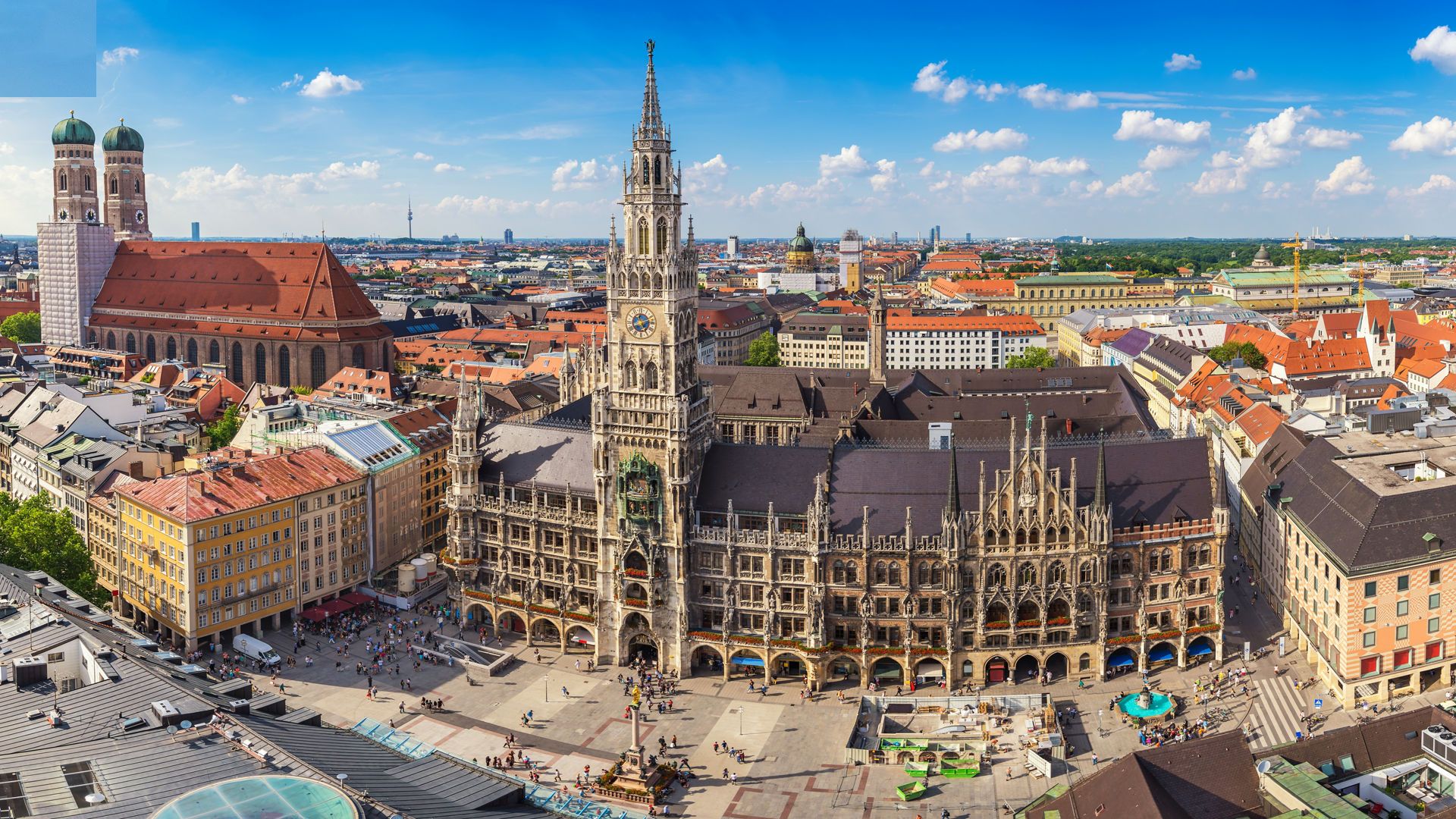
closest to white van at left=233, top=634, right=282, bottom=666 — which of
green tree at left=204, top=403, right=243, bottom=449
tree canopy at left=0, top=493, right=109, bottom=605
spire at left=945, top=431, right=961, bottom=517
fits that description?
tree canopy at left=0, top=493, right=109, bottom=605

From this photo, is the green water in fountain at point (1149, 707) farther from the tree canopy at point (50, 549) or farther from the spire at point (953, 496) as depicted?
the tree canopy at point (50, 549)

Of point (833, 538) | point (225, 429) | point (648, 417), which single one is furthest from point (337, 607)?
point (225, 429)

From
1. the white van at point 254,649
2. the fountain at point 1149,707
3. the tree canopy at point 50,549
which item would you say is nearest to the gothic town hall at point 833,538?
the fountain at point 1149,707

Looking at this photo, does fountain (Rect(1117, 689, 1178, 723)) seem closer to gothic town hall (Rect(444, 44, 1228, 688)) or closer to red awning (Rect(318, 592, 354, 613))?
gothic town hall (Rect(444, 44, 1228, 688))

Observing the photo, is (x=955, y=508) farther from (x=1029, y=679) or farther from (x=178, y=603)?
(x=178, y=603)

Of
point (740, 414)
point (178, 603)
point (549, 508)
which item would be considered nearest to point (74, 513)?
point (178, 603)

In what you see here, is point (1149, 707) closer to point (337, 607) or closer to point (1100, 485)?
point (1100, 485)
